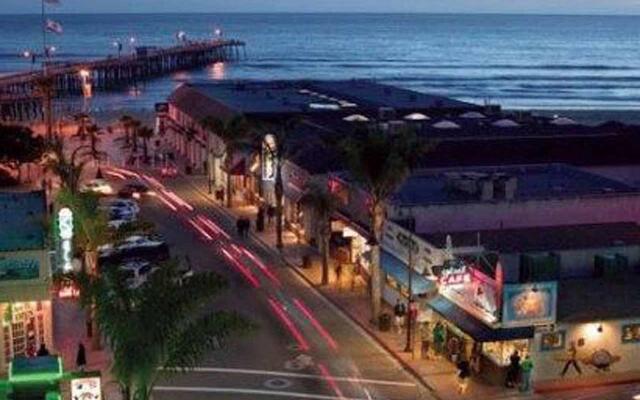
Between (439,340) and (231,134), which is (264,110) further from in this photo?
(439,340)

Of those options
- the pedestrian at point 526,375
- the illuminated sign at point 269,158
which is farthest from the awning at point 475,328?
the illuminated sign at point 269,158

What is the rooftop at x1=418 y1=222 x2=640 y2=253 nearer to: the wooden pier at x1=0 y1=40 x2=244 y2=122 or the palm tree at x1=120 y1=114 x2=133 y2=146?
the palm tree at x1=120 y1=114 x2=133 y2=146

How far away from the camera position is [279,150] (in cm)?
5478

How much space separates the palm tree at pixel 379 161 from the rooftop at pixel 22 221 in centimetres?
1180

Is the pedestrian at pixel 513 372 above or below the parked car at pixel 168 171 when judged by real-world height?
above

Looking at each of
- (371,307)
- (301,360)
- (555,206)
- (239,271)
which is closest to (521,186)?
(555,206)

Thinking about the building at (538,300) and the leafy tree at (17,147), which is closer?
the building at (538,300)

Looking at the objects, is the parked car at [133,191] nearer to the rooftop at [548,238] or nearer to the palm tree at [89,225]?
the palm tree at [89,225]

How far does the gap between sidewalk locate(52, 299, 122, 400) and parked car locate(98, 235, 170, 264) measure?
5652 millimetres

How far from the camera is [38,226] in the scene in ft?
125

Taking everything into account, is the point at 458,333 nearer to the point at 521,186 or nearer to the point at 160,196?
the point at 521,186

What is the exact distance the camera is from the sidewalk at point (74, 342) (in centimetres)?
3312

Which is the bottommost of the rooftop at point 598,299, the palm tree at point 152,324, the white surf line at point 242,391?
the white surf line at point 242,391

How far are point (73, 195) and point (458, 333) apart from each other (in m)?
14.9
